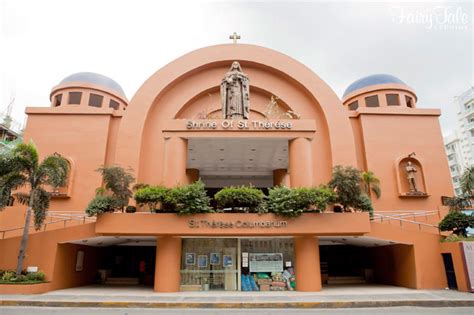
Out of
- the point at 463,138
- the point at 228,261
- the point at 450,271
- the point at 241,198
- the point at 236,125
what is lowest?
the point at 450,271

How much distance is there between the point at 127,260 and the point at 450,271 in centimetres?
1749

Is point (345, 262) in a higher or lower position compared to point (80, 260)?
lower

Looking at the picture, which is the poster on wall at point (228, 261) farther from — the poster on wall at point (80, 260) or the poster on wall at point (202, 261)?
the poster on wall at point (80, 260)

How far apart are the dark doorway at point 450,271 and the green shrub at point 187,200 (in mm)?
10808

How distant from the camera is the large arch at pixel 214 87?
19.7 metres

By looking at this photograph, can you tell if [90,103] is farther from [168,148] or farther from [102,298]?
[102,298]

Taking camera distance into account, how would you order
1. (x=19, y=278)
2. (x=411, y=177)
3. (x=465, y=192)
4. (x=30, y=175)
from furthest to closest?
(x=411, y=177) < (x=465, y=192) < (x=30, y=175) < (x=19, y=278)

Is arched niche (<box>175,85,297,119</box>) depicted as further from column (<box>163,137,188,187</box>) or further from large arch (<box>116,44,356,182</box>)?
column (<box>163,137,188,187</box>)

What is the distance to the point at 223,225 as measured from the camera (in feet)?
43.9

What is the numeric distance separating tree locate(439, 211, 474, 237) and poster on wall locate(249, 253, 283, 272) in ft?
25.4

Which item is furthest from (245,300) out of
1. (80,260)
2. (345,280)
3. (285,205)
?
(80,260)

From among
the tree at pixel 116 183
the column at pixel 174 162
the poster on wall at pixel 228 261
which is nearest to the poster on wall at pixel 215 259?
the poster on wall at pixel 228 261

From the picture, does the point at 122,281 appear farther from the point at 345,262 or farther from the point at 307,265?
the point at 345,262

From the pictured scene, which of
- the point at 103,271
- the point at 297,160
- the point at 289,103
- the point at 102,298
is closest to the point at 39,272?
the point at 102,298
